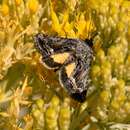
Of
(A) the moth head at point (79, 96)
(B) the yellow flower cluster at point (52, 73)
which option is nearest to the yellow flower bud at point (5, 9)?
(B) the yellow flower cluster at point (52, 73)

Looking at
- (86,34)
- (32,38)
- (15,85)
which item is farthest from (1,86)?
(86,34)

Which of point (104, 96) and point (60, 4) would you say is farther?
point (60, 4)

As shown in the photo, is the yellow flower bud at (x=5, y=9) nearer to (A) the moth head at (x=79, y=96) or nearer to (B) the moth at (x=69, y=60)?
(B) the moth at (x=69, y=60)

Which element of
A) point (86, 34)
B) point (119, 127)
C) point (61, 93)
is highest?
point (86, 34)

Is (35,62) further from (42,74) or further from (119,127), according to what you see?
(119,127)

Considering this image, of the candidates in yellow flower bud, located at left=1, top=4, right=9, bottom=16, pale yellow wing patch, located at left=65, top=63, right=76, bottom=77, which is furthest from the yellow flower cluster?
pale yellow wing patch, located at left=65, top=63, right=76, bottom=77

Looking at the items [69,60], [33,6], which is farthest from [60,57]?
[33,6]

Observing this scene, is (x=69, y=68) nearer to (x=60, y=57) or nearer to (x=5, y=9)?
(x=60, y=57)

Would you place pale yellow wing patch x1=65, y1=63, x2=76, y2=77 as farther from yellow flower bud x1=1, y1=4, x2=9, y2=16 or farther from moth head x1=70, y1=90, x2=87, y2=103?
yellow flower bud x1=1, y1=4, x2=9, y2=16
